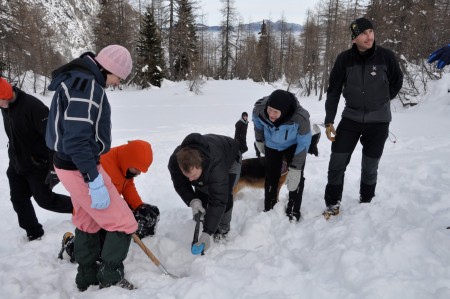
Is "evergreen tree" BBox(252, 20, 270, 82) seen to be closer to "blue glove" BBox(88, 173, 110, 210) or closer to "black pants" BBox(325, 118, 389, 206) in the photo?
"black pants" BBox(325, 118, 389, 206)

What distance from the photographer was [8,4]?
46.4 ft

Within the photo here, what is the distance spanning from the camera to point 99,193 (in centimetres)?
218

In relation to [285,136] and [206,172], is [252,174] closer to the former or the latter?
[285,136]

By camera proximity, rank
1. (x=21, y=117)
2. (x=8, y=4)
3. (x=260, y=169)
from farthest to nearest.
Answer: (x=8, y=4) → (x=260, y=169) → (x=21, y=117)

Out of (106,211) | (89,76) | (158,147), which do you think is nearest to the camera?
(89,76)

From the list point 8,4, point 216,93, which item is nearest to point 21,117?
point 8,4

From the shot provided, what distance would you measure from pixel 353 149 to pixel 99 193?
252cm

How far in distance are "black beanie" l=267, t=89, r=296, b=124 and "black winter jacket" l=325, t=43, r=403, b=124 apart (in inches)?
24.3

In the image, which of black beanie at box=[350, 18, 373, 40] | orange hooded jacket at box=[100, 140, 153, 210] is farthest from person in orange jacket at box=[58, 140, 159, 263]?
black beanie at box=[350, 18, 373, 40]

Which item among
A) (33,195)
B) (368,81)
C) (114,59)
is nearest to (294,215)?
(368,81)

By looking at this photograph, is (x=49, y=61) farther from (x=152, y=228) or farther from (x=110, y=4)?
(x=152, y=228)

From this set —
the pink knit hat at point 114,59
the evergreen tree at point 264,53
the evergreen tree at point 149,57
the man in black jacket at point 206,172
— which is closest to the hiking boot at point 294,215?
the man in black jacket at point 206,172

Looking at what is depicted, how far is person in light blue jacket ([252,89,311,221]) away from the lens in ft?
10.1

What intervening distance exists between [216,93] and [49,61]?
11.4 meters
